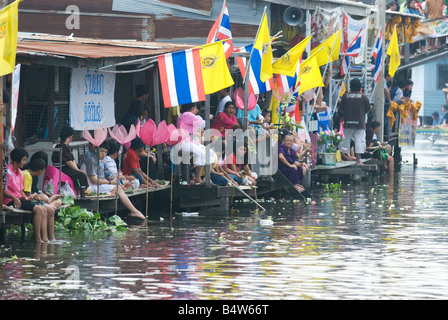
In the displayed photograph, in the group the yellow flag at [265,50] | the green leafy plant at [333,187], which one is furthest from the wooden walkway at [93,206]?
the green leafy plant at [333,187]

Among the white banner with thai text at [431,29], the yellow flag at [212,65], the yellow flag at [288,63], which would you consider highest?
the white banner with thai text at [431,29]

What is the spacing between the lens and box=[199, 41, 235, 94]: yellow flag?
55.8 ft

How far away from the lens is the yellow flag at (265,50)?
19.3 meters

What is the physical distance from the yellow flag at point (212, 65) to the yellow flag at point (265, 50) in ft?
Answer: 7.59

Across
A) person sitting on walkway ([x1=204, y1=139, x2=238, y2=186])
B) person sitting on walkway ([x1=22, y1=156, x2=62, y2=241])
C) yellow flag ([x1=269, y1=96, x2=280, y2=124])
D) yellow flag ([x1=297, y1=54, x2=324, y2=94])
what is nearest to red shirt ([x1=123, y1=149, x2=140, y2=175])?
person sitting on walkway ([x1=204, y1=139, x2=238, y2=186])

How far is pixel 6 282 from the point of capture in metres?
11.3

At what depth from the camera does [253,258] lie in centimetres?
1321

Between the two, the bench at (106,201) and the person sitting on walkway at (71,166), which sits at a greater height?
the person sitting on walkway at (71,166)

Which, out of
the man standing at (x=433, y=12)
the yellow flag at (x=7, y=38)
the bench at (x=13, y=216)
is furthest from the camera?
the man standing at (x=433, y=12)

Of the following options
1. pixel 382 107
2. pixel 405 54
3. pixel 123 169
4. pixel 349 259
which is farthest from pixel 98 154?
pixel 405 54

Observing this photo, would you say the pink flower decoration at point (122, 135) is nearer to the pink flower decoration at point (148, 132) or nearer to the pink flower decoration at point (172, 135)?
the pink flower decoration at point (148, 132)

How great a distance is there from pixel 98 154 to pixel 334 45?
9009mm

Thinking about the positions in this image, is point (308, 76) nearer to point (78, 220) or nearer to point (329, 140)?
point (329, 140)

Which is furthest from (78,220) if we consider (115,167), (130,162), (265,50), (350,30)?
(350,30)
